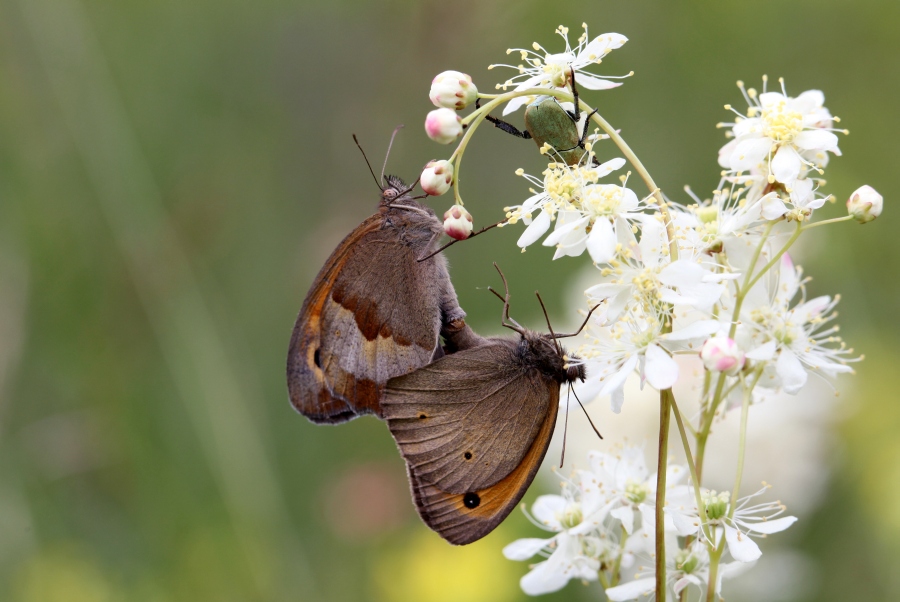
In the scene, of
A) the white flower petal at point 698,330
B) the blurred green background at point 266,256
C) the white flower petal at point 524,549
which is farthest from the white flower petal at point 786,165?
the blurred green background at point 266,256

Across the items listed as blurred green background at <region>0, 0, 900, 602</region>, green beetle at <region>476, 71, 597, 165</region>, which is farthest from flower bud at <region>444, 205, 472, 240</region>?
blurred green background at <region>0, 0, 900, 602</region>

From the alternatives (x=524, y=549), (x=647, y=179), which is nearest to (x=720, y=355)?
(x=647, y=179)

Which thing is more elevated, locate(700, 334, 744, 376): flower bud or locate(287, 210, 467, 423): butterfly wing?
locate(287, 210, 467, 423): butterfly wing

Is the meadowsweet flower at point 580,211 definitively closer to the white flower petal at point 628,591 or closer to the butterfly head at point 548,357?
the butterfly head at point 548,357

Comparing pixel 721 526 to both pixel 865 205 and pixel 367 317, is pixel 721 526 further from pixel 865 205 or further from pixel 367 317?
pixel 367 317

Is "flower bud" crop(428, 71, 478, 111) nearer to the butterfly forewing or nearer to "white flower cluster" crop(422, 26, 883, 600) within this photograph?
"white flower cluster" crop(422, 26, 883, 600)
